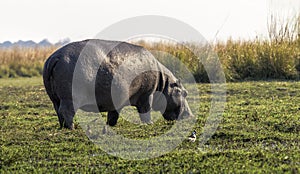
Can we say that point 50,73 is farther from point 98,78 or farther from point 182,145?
point 182,145

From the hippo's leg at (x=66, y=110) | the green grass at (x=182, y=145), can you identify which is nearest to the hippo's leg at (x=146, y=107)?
the green grass at (x=182, y=145)

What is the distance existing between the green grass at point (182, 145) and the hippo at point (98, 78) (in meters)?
0.33

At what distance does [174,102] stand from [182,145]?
1.87m

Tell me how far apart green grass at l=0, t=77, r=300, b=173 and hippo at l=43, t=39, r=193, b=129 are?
33 centimetres

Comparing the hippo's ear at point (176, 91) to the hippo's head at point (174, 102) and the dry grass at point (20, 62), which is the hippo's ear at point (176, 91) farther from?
the dry grass at point (20, 62)

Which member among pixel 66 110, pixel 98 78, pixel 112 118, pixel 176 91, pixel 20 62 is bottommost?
pixel 20 62

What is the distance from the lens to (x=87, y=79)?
6.24 metres

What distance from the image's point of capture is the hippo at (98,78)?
20.4ft

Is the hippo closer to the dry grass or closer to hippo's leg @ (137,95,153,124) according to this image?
hippo's leg @ (137,95,153,124)

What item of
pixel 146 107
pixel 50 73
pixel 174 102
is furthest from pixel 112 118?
pixel 50 73

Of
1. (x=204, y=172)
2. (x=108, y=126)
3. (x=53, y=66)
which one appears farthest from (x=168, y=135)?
(x=204, y=172)

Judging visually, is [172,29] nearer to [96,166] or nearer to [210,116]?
[210,116]

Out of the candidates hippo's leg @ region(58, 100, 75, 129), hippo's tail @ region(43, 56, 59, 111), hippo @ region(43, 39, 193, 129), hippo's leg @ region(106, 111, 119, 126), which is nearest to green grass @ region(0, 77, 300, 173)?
hippo's leg @ region(106, 111, 119, 126)

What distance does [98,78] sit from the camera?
20.7ft
